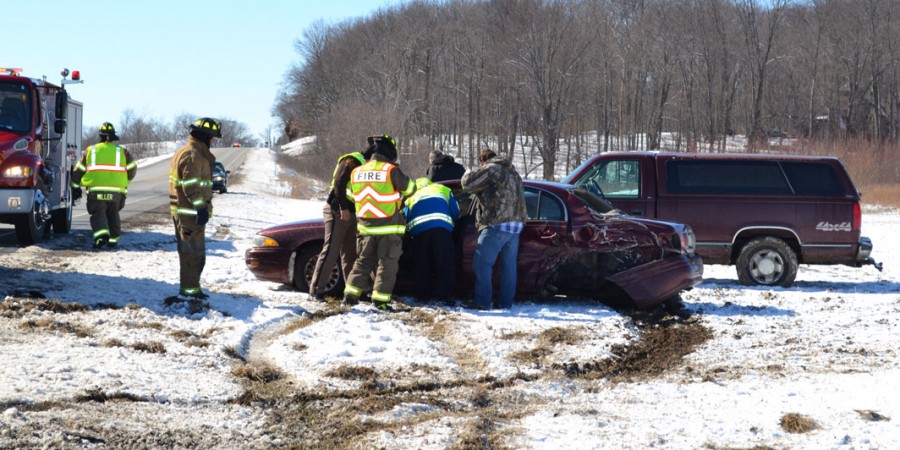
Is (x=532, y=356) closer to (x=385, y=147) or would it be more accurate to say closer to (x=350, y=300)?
(x=350, y=300)

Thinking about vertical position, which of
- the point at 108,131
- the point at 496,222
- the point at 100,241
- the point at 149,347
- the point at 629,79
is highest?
the point at 629,79

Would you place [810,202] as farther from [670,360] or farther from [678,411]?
[678,411]

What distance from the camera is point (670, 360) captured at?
7949mm

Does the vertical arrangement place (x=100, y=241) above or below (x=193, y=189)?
below

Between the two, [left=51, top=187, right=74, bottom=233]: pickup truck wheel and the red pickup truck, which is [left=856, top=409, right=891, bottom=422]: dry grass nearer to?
the red pickup truck

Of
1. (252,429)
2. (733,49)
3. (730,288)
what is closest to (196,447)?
(252,429)

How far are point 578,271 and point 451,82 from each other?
219 feet

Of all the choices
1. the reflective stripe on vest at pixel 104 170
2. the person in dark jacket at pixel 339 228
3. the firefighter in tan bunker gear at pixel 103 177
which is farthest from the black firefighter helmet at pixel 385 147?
the reflective stripe on vest at pixel 104 170

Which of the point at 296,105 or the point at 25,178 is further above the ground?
the point at 296,105

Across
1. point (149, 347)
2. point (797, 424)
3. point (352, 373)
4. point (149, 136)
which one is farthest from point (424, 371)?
point (149, 136)

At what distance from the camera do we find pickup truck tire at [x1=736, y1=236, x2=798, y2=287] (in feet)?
42.0

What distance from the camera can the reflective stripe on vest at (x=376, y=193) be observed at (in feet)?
31.4

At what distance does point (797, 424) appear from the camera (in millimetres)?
5812

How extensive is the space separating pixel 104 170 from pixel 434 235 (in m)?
6.62
